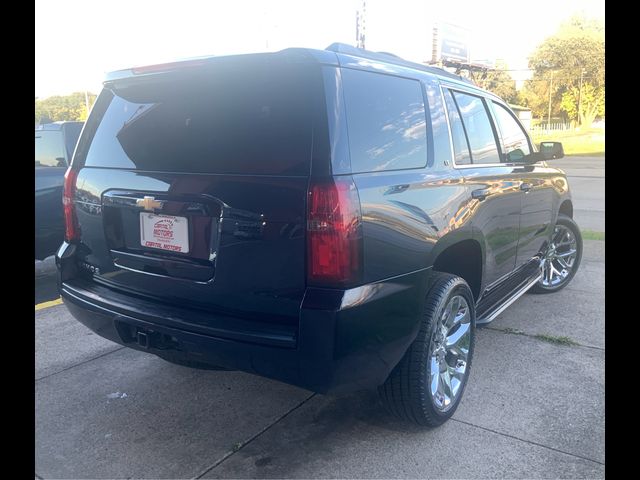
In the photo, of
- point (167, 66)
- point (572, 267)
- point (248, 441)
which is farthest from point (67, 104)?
point (248, 441)

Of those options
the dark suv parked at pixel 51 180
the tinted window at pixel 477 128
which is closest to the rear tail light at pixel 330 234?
the tinted window at pixel 477 128

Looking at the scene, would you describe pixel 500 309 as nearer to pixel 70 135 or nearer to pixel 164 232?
pixel 164 232

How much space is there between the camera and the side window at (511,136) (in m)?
4.25

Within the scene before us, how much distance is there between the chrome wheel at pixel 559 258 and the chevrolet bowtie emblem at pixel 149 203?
416 cm

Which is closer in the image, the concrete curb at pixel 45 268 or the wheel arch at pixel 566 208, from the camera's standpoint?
the wheel arch at pixel 566 208

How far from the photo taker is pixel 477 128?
149 inches

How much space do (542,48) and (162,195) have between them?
2220 inches

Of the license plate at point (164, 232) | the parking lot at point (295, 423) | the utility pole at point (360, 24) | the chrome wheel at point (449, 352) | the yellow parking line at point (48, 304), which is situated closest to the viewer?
the license plate at point (164, 232)

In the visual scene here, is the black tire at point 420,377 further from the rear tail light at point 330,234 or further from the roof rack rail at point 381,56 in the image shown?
the roof rack rail at point 381,56

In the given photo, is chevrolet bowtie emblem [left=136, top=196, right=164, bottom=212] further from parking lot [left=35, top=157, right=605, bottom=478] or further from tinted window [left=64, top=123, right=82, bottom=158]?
tinted window [left=64, top=123, right=82, bottom=158]

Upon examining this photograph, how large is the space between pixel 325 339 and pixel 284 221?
0.52m

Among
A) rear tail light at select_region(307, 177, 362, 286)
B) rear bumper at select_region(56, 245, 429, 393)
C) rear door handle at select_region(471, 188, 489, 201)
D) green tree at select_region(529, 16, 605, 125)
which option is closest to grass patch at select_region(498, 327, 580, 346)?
rear door handle at select_region(471, 188, 489, 201)

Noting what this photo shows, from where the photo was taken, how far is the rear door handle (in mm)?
3354
